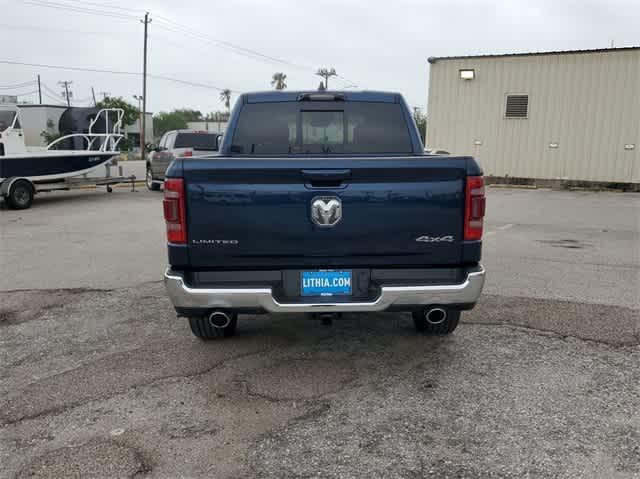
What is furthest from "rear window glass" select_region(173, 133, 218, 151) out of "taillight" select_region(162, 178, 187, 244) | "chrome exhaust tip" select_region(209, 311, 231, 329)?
"taillight" select_region(162, 178, 187, 244)

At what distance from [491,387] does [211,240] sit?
Answer: 2.12 metres

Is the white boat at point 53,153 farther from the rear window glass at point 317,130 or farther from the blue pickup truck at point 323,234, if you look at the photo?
the blue pickup truck at point 323,234

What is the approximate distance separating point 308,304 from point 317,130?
1.81 metres

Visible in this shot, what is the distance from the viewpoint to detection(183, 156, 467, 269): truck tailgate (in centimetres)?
356

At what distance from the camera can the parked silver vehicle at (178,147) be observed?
55.6ft

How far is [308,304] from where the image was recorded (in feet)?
12.0

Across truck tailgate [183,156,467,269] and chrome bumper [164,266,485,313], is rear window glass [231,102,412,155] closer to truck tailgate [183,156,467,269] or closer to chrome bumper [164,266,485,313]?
truck tailgate [183,156,467,269]

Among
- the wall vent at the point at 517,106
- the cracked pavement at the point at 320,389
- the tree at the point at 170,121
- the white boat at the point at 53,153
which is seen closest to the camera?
the cracked pavement at the point at 320,389

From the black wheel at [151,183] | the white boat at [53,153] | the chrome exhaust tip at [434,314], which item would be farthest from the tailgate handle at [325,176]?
the black wheel at [151,183]

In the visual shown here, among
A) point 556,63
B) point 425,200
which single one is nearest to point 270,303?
point 425,200

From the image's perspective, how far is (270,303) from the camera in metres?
3.62

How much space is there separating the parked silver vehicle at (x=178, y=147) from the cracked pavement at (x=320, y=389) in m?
10.7

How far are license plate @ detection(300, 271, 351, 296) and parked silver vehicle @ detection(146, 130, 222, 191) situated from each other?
13.6 metres

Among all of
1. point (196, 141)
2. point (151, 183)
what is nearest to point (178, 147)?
point (196, 141)
